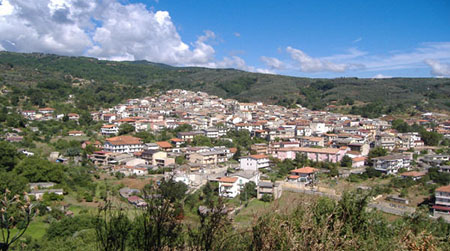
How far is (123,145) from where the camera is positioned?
23734 mm

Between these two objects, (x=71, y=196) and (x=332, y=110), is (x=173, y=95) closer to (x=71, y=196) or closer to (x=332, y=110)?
(x=332, y=110)

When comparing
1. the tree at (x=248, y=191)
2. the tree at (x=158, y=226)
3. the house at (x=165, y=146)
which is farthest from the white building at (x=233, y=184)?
the tree at (x=158, y=226)

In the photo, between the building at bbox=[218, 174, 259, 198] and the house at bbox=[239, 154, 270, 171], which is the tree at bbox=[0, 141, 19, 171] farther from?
the house at bbox=[239, 154, 270, 171]

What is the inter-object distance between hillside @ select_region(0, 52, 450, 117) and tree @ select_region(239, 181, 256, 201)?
26678 millimetres

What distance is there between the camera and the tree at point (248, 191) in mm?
16453

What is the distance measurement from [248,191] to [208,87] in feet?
163

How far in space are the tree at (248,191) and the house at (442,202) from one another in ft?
25.6

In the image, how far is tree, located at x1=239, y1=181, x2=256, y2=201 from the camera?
16453mm

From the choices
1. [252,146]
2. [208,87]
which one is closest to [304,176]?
[252,146]

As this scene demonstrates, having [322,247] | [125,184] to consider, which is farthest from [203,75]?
[322,247]

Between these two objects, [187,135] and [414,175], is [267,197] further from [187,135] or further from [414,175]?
[187,135]

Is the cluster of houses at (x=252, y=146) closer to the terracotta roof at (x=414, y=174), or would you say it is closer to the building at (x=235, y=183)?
the building at (x=235, y=183)

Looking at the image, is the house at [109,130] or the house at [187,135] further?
the house at [109,130]

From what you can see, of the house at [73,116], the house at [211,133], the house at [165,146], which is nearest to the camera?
the house at [165,146]
